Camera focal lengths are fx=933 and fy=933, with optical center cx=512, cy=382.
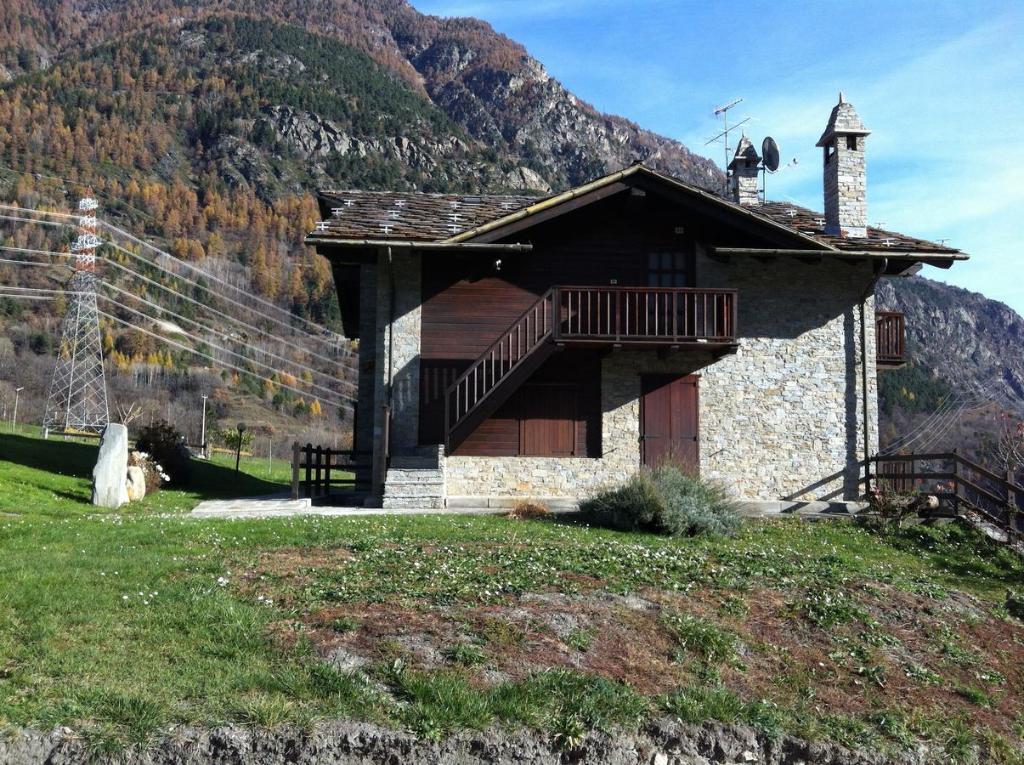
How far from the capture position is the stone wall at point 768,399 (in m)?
21.0

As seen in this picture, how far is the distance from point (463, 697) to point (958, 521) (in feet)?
47.2

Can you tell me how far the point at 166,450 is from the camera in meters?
24.5

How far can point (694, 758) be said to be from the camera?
731cm

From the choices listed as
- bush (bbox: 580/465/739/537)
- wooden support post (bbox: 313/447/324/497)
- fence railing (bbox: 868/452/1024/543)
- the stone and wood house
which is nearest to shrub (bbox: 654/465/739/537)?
bush (bbox: 580/465/739/537)

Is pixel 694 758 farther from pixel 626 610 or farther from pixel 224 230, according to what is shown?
pixel 224 230

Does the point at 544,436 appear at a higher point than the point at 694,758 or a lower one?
higher

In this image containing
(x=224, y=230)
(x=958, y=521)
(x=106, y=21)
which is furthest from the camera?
(x=106, y=21)

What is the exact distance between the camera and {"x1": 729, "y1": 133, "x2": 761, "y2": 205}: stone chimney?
25172 mm

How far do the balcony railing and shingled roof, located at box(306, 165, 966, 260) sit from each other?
217 centimetres

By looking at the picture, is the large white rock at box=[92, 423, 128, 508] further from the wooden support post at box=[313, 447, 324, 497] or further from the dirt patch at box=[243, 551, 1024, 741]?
the dirt patch at box=[243, 551, 1024, 741]

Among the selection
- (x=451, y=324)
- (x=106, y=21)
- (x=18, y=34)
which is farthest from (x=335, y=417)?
(x=106, y=21)

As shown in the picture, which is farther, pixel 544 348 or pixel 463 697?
pixel 544 348

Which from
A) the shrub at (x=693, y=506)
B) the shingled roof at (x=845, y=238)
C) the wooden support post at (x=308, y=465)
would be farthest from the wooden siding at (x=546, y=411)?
the shingled roof at (x=845, y=238)

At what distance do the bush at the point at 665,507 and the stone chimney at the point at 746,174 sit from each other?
11.3 metres
